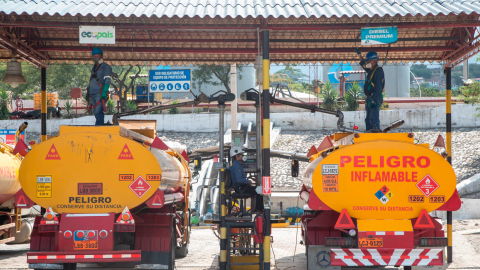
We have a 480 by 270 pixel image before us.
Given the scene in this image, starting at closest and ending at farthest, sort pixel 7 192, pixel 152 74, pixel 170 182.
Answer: pixel 170 182 < pixel 7 192 < pixel 152 74

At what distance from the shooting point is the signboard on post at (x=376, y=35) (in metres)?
10.2

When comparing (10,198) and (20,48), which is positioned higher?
(20,48)

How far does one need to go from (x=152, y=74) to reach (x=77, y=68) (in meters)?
21.1

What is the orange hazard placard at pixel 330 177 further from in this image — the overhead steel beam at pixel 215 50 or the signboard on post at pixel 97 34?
the overhead steel beam at pixel 215 50

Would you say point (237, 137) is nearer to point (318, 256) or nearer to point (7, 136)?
point (318, 256)

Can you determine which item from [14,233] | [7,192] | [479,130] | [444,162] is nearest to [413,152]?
[444,162]

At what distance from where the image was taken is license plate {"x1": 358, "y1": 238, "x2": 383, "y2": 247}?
27.4ft

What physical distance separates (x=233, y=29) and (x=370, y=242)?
4.80 metres

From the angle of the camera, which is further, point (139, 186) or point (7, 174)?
point (7, 174)

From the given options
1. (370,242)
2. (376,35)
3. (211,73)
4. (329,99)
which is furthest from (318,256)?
Result: (211,73)

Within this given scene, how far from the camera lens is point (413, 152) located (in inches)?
335

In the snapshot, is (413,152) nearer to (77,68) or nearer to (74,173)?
(74,173)

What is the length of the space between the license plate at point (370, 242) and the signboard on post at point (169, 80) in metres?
17.2

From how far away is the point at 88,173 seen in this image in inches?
325
